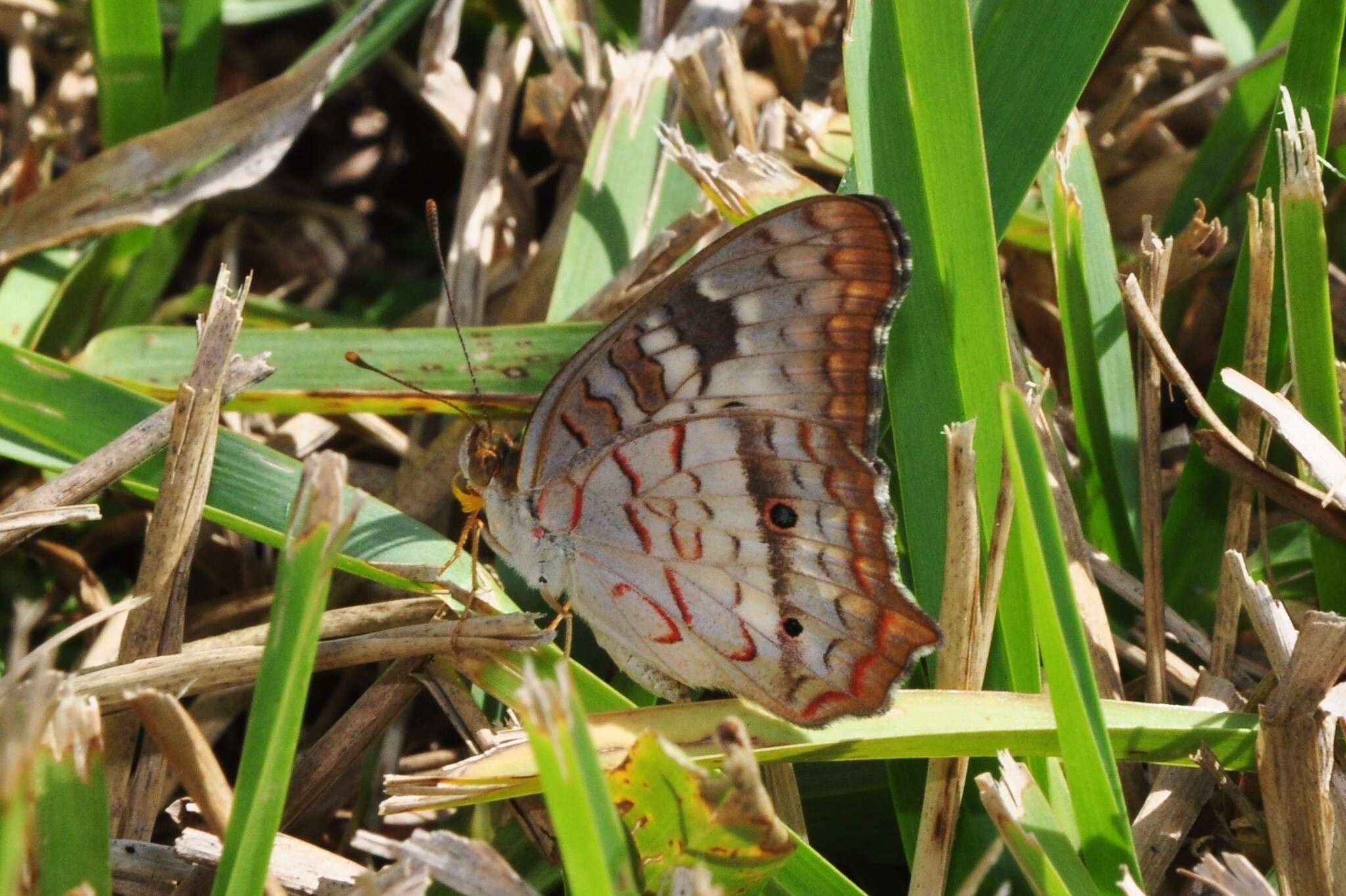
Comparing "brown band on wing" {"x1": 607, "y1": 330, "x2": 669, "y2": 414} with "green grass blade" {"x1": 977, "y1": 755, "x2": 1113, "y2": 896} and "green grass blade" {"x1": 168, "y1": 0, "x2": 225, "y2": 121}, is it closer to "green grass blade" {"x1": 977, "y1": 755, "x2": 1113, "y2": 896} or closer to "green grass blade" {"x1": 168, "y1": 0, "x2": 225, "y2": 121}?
"green grass blade" {"x1": 977, "y1": 755, "x2": 1113, "y2": 896}

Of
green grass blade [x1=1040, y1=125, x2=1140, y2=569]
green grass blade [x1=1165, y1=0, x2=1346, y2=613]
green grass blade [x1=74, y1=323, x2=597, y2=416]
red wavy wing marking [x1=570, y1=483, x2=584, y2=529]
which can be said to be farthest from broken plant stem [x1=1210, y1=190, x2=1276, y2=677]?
green grass blade [x1=74, y1=323, x2=597, y2=416]

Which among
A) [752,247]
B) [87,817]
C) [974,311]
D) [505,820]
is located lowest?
[505,820]

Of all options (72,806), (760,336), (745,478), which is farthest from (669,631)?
(72,806)

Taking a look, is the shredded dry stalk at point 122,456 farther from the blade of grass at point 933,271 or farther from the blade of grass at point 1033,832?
the blade of grass at point 1033,832

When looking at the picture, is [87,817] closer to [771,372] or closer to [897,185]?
[771,372]

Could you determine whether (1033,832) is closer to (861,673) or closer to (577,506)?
(861,673)

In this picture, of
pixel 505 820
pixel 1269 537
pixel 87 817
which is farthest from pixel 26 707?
pixel 1269 537
